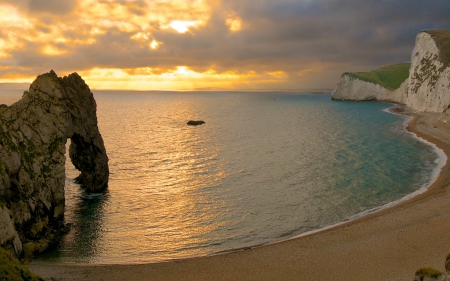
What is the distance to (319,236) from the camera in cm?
2469

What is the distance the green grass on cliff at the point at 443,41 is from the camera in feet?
354

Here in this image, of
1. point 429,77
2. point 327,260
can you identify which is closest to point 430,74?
point 429,77

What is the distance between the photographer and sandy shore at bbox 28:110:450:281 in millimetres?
19453

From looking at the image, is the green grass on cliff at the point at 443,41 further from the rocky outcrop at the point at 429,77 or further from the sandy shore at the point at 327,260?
the sandy shore at the point at 327,260

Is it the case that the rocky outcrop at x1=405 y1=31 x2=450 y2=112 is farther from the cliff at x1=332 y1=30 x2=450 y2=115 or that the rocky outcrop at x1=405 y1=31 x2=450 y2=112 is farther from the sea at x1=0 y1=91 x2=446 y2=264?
the sea at x1=0 y1=91 x2=446 y2=264

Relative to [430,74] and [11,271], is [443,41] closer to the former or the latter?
[430,74]

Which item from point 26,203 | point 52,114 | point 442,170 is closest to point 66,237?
point 26,203

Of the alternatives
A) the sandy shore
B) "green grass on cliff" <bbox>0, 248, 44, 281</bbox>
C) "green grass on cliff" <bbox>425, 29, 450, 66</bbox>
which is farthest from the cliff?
"green grass on cliff" <bbox>0, 248, 44, 281</bbox>

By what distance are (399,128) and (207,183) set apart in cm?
6022

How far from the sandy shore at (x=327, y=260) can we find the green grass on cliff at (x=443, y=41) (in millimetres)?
98582

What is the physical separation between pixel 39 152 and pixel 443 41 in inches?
5060

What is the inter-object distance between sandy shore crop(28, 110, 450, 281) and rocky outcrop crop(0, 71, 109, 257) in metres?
3.08

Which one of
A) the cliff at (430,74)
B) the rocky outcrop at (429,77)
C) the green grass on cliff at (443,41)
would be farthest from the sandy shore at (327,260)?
the green grass on cliff at (443,41)

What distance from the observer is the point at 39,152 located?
84.4 ft
